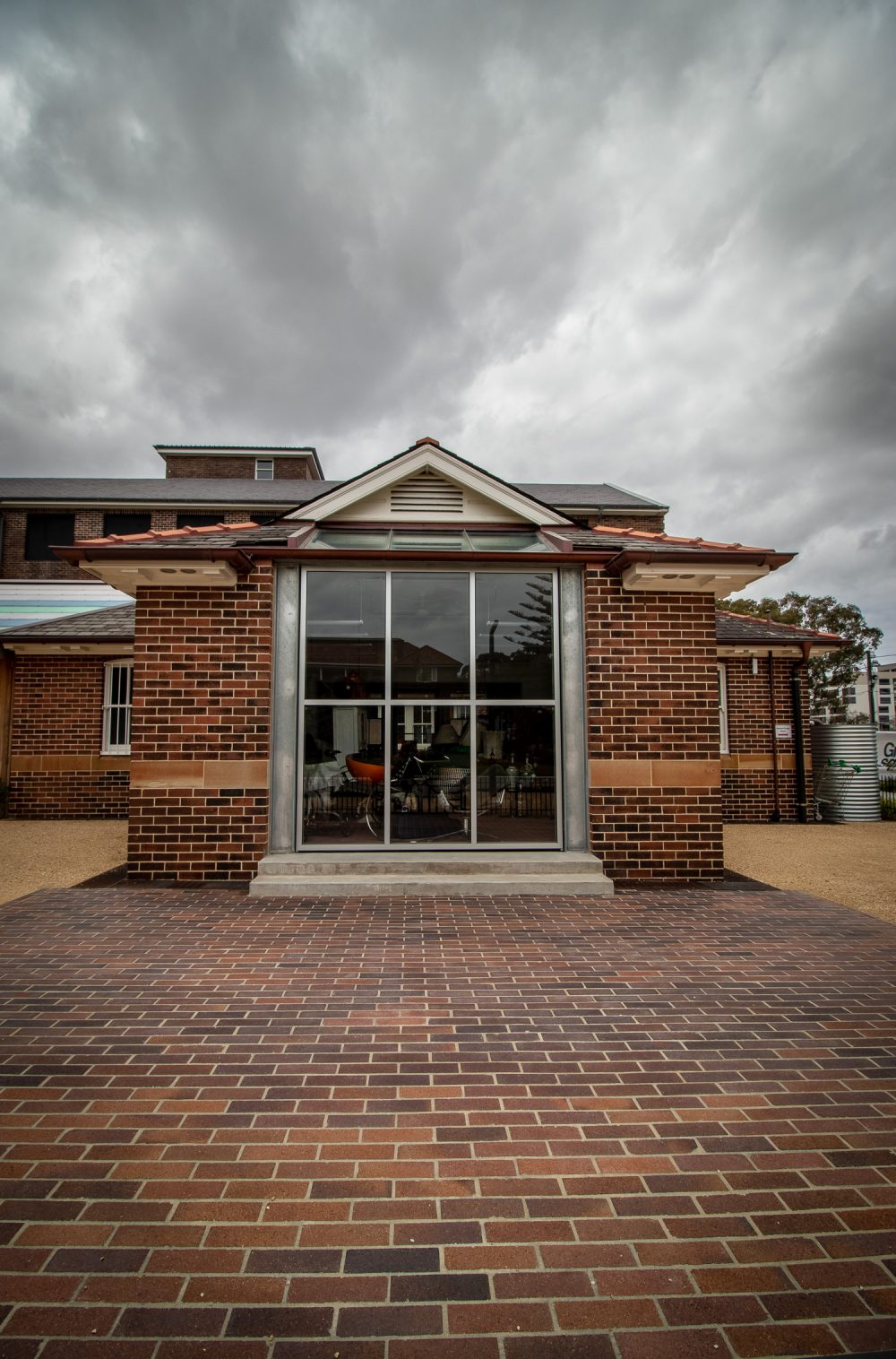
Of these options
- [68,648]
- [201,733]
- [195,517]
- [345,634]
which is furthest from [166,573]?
[195,517]

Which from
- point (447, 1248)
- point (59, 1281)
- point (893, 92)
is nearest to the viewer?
point (59, 1281)

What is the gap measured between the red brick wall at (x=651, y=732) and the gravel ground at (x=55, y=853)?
6099mm

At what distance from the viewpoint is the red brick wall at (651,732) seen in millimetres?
7262

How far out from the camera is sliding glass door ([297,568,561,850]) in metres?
7.43

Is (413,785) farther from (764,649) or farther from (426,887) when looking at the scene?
(764,649)

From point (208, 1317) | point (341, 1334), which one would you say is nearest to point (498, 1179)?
point (341, 1334)

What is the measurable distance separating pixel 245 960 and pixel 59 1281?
2.78 metres

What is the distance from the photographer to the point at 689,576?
7.07 metres

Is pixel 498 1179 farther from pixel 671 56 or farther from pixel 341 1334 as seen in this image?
pixel 671 56

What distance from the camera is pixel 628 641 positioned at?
7.40 m

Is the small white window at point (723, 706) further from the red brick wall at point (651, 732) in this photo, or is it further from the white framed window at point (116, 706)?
the white framed window at point (116, 706)

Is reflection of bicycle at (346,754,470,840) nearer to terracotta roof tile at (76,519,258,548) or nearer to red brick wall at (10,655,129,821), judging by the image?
terracotta roof tile at (76,519,258,548)

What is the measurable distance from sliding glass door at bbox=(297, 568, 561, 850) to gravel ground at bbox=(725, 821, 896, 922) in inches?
121

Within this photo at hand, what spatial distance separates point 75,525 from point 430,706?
2333cm
